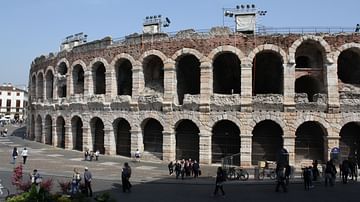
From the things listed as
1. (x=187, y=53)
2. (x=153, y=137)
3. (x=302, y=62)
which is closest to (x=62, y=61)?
(x=153, y=137)

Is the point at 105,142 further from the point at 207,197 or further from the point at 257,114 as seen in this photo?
the point at 207,197

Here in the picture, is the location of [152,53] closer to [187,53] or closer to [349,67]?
[187,53]

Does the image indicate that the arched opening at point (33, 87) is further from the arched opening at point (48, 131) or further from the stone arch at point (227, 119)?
the stone arch at point (227, 119)

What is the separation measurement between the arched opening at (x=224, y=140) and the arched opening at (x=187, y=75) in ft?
12.8

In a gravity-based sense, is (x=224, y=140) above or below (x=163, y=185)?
above

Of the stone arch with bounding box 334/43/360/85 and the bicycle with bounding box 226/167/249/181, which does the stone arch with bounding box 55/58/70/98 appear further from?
the stone arch with bounding box 334/43/360/85

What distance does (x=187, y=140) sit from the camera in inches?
1307

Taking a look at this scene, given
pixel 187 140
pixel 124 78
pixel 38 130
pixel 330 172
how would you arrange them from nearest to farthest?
1. pixel 330 172
2. pixel 187 140
3. pixel 124 78
4. pixel 38 130

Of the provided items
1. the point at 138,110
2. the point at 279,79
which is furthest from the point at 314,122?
the point at 138,110

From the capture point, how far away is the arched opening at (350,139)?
30.7 meters

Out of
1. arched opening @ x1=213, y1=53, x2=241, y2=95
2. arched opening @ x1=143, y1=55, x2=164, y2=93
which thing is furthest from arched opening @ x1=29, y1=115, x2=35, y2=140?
arched opening @ x1=213, y1=53, x2=241, y2=95

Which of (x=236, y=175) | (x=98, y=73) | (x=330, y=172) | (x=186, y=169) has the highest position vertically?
(x=98, y=73)

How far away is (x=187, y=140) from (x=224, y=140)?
296 cm

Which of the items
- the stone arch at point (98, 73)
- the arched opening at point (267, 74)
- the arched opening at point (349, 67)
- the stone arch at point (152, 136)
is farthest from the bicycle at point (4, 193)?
the arched opening at point (349, 67)
